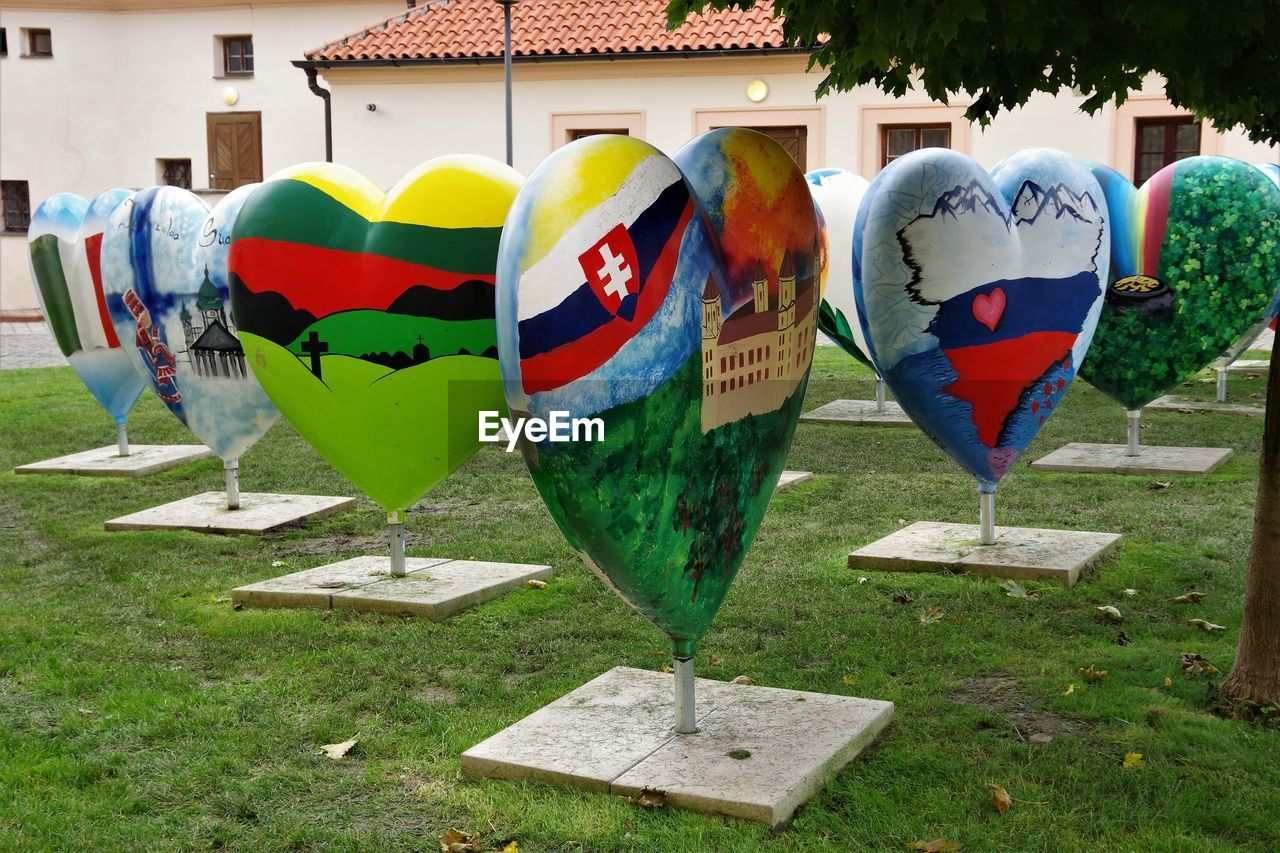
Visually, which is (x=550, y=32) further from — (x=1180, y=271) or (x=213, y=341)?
(x=213, y=341)

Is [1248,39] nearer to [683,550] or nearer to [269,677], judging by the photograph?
[683,550]

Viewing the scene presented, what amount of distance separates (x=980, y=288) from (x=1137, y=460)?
3.61 m

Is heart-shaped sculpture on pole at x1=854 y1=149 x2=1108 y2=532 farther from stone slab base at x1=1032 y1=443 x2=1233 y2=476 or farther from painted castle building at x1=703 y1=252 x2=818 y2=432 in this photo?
stone slab base at x1=1032 y1=443 x2=1233 y2=476

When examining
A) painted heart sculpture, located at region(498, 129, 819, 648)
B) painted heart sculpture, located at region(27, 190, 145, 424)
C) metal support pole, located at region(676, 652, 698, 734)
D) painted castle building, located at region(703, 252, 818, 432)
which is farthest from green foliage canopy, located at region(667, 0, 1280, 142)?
painted heart sculpture, located at region(27, 190, 145, 424)

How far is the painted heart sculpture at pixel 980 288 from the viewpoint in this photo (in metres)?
5.77

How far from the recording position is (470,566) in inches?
255

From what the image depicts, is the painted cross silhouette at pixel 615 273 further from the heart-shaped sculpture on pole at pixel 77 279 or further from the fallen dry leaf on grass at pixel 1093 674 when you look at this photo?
the heart-shaped sculpture on pole at pixel 77 279

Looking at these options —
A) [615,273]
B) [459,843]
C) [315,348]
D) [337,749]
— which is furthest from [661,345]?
[315,348]

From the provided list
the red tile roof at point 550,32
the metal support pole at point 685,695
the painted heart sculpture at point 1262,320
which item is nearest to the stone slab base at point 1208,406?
the painted heart sculpture at point 1262,320

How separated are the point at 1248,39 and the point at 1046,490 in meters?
4.59

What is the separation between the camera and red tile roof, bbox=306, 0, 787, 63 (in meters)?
22.6

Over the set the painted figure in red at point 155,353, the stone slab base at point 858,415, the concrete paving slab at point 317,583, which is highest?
the painted figure in red at point 155,353

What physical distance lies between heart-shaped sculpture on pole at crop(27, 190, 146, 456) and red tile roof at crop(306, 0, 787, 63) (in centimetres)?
1472

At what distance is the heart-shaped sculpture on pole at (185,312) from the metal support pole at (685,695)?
3.87 m
